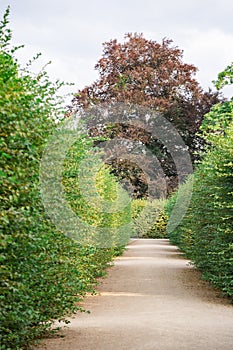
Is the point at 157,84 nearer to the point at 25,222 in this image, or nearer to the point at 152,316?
the point at 152,316

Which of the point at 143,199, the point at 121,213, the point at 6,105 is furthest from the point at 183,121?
the point at 6,105

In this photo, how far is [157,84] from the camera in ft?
118

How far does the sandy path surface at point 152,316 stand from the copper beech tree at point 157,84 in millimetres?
18233

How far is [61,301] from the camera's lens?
7488 mm

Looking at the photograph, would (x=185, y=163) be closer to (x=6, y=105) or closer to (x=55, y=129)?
(x=55, y=129)

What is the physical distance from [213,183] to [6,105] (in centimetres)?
906

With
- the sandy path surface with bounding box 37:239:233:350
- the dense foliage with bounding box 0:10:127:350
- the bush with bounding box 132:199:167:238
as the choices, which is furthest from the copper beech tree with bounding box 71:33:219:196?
the dense foliage with bounding box 0:10:127:350

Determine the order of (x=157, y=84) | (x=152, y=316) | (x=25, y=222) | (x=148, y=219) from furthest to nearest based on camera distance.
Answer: (x=148, y=219) → (x=157, y=84) → (x=152, y=316) → (x=25, y=222)

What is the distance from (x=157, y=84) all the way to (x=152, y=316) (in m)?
27.1

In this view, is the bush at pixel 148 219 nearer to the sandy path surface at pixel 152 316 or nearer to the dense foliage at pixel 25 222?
the sandy path surface at pixel 152 316

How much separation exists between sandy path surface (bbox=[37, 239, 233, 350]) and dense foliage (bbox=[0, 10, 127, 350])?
781 mm

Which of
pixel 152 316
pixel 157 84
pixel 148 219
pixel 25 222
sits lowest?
pixel 152 316

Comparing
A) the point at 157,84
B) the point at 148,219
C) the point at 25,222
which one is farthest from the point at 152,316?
the point at 148,219

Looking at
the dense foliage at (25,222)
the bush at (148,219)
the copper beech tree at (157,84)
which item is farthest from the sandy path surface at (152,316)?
the copper beech tree at (157,84)
